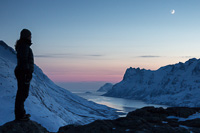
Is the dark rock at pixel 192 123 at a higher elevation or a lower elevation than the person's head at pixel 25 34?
lower

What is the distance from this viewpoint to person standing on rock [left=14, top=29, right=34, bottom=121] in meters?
9.00

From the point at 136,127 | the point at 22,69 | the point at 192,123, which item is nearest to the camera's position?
the point at 22,69

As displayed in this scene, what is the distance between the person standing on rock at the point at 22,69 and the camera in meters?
9.00

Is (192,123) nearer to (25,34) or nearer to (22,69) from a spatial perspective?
(22,69)

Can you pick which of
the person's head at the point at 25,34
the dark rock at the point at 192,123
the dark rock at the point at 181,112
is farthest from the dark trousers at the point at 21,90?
the dark rock at the point at 181,112

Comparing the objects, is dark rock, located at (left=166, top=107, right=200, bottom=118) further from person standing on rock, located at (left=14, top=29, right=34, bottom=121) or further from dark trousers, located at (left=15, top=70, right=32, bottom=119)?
dark trousers, located at (left=15, top=70, right=32, bottom=119)

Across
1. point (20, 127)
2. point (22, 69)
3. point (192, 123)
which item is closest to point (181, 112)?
point (192, 123)

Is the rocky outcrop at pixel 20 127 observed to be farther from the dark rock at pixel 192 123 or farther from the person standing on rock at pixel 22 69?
the dark rock at pixel 192 123

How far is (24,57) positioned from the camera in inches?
354

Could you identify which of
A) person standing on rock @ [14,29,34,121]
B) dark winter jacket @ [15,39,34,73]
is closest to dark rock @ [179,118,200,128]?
person standing on rock @ [14,29,34,121]

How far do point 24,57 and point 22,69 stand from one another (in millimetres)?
564

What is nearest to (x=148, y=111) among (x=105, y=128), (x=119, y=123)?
(x=119, y=123)

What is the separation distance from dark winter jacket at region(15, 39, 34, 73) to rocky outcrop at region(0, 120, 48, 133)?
2572mm

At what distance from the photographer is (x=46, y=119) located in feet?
252
